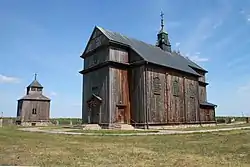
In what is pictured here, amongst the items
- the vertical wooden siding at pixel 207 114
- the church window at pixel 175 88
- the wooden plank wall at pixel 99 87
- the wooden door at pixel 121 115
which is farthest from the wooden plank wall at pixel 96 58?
the vertical wooden siding at pixel 207 114

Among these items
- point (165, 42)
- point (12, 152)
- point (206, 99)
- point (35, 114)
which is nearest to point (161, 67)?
point (165, 42)

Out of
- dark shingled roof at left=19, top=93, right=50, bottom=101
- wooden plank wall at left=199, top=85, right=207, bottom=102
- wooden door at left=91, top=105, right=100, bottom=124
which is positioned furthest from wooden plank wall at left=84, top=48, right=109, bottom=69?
dark shingled roof at left=19, top=93, right=50, bottom=101

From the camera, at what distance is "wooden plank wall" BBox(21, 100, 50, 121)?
56.7 metres

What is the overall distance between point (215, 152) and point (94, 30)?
1039 inches

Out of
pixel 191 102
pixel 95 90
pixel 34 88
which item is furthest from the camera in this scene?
pixel 34 88

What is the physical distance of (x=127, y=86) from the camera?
1251 inches

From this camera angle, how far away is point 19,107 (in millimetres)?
59188

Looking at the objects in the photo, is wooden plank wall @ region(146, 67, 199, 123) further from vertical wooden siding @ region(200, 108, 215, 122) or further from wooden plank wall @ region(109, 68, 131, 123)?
vertical wooden siding @ region(200, 108, 215, 122)

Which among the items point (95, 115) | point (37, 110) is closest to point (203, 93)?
point (95, 115)

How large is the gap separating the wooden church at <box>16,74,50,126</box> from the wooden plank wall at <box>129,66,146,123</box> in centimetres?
3299

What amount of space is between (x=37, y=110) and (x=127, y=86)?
33.3 meters

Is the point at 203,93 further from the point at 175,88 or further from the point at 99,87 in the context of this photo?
the point at 99,87

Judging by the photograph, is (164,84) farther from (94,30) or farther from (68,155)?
(68,155)

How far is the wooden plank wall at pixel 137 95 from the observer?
29.9 m
